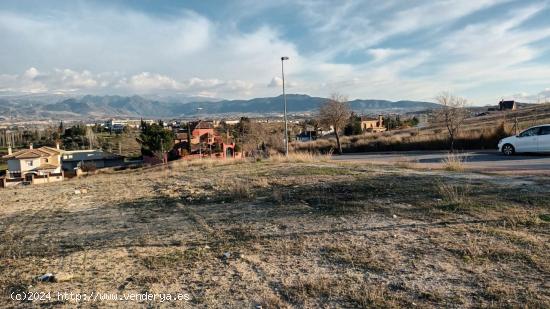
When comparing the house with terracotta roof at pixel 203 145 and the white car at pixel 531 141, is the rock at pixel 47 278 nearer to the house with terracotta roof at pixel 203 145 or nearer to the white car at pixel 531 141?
the white car at pixel 531 141

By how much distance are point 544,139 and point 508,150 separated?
188 centimetres

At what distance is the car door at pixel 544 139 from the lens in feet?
59.3

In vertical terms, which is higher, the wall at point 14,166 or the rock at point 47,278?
the rock at point 47,278

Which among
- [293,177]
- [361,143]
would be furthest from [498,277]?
[361,143]

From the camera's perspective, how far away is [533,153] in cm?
1884

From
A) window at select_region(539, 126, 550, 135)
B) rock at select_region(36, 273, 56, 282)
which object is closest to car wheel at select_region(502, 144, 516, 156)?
window at select_region(539, 126, 550, 135)

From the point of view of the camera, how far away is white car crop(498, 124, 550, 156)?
18.2 meters

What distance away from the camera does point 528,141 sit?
1878 centimetres

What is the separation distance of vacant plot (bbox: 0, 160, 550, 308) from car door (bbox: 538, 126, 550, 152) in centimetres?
1000

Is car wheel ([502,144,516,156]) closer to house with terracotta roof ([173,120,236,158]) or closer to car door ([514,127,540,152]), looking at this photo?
car door ([514,127,540,152])

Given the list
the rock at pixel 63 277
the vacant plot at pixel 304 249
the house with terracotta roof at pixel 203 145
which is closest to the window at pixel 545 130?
the vacant plot at pixel 304 249

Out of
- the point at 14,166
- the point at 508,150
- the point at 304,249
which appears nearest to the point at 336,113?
the point at 508,150

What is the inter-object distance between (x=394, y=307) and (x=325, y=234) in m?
2.55

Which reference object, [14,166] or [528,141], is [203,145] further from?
[528,141]
